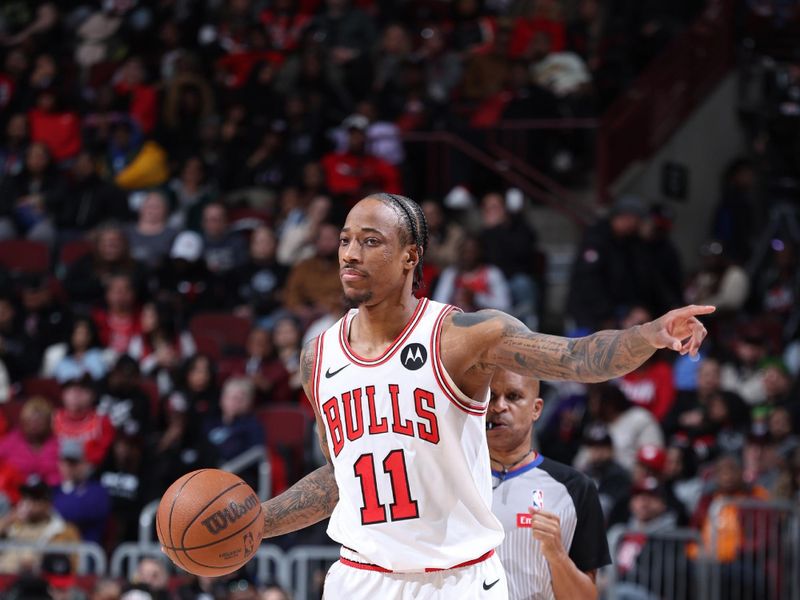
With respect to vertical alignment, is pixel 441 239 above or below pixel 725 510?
above

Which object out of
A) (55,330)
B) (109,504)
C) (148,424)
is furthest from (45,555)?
(55,330)

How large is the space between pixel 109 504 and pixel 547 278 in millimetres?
5216

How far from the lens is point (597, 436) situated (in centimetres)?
1109

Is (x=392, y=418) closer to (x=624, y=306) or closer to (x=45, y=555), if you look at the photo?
(x=45, y=555)

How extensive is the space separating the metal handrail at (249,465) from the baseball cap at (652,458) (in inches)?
115

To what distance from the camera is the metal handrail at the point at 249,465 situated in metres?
11.3

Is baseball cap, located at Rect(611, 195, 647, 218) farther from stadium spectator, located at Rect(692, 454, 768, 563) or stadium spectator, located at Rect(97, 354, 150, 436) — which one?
stadium spectator, located at Rect(97, 354, 150, 436)

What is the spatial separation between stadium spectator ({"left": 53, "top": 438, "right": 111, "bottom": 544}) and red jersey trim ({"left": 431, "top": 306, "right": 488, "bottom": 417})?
7251 millimetres

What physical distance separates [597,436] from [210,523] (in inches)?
255

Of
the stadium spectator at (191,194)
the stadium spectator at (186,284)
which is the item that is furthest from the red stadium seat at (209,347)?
the stadium spectator at (191,194)

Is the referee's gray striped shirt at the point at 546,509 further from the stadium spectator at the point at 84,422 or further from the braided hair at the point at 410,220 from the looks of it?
the stadium spectator at the point at 84,422

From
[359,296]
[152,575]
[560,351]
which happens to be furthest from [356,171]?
[560,351]

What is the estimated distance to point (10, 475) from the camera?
12.2 meters

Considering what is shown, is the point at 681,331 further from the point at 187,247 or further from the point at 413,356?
the point at 187,247
